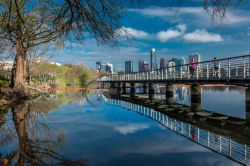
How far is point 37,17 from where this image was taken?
29.5 metres

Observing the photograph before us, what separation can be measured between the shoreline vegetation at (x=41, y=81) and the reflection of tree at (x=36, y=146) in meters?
10.2

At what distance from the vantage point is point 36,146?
10.6 m

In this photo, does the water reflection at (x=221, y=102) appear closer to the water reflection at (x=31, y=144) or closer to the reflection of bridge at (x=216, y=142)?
the reflection of bridge at (x=216, y=142)

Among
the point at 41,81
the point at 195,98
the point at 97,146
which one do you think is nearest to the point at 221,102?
the point at 195,98

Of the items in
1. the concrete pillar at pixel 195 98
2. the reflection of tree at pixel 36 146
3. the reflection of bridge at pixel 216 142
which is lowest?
the reflection of bridge at pixel 216 142

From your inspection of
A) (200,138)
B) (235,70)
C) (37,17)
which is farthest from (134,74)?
(200,138)

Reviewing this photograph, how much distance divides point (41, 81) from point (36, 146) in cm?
6060

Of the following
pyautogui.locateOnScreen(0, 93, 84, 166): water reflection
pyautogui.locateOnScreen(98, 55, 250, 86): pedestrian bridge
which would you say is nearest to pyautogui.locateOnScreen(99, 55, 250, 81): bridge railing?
pyautogui.locateOnScreen(98, 55, 250, 86): pedestrian bridge

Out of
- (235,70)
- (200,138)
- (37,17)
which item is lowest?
(200,138)

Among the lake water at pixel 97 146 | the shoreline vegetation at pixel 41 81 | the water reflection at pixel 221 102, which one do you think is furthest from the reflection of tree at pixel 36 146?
the water reflection at pixel 221 102

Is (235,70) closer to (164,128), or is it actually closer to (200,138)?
(164,128)

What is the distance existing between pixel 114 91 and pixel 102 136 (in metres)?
43.1

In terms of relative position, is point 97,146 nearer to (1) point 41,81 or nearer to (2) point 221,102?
(2) point 221,102

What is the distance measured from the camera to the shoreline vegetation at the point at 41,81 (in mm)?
28188
